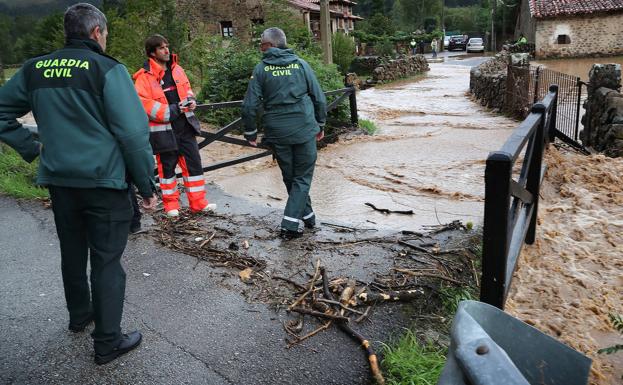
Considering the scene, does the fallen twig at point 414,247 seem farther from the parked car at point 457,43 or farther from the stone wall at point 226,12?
the parked car at point 457,43

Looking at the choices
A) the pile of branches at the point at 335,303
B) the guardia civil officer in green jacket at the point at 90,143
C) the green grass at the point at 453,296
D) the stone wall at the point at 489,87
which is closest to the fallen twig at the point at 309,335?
the pile of branches at the point at 335,303

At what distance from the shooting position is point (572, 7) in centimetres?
3331

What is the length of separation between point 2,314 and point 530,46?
121 feet

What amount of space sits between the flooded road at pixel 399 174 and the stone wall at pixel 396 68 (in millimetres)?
13375

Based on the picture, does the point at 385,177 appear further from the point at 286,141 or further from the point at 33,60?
the point at 33,60

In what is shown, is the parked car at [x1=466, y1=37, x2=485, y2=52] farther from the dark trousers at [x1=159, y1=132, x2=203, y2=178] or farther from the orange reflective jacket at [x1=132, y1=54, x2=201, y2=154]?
the orange reflective jacket at [x1=132, y1=54, x2=201, y2=154]

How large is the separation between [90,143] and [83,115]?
0.14 meters

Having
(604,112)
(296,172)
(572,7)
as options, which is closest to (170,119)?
(296,172)

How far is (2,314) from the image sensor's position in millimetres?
3480

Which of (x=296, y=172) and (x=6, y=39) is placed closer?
(x=296, y=172)

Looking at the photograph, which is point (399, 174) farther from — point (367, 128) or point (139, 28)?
point (139, 28)

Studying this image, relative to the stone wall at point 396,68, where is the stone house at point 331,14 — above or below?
above

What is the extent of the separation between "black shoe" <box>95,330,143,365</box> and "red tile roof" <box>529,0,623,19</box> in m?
35.7

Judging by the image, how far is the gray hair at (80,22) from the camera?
271 centimetres
